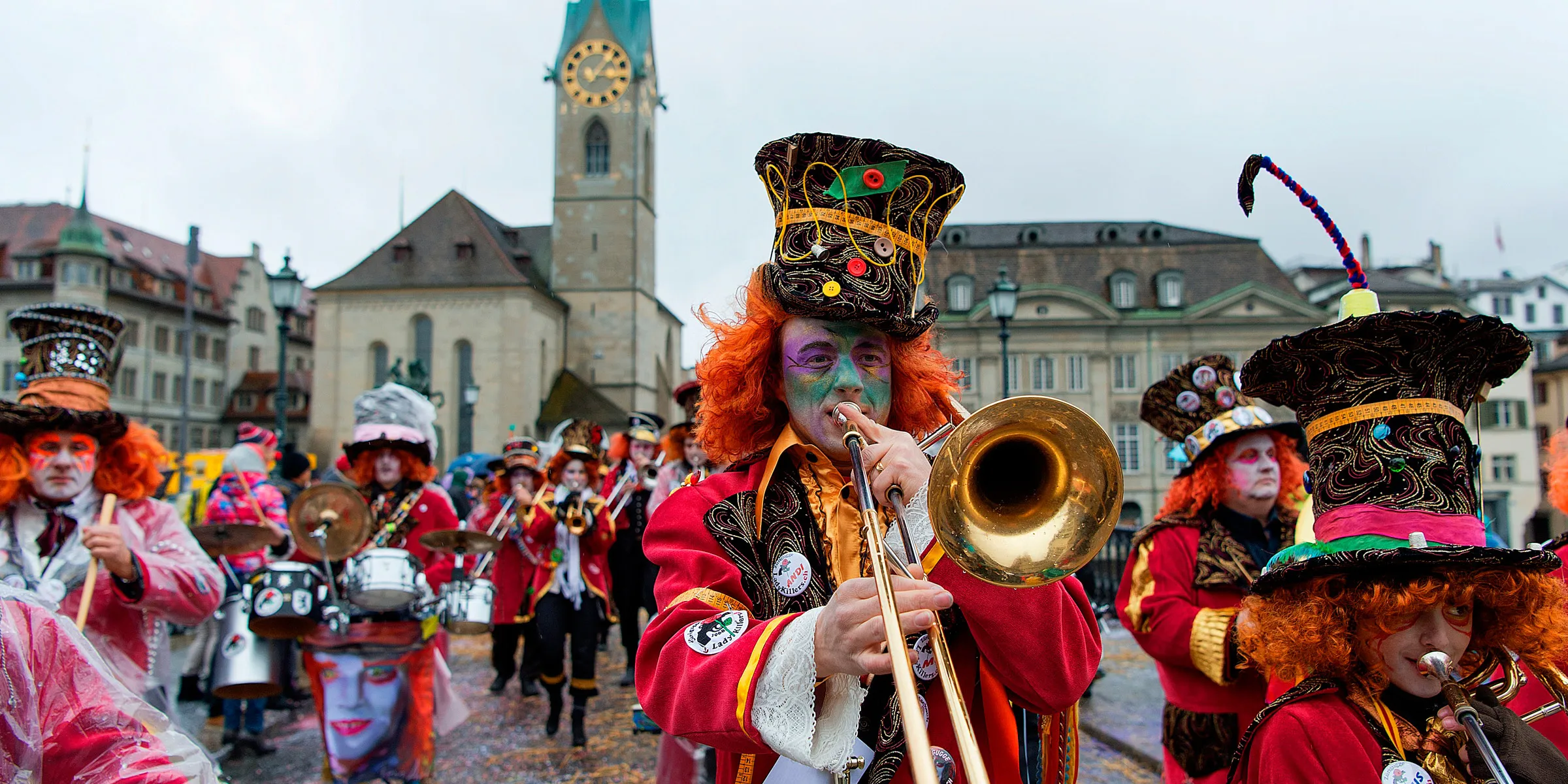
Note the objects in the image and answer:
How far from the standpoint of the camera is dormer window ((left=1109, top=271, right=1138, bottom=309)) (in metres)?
38.0

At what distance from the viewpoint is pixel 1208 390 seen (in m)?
4.13

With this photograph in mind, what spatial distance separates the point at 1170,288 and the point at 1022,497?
39537 mm

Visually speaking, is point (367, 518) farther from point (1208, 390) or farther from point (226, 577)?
point (1208, 390)

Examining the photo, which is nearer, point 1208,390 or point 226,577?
point 1208,390

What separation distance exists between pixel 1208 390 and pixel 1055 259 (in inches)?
1449

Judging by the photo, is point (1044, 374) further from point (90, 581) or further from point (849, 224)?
point (849, 224)

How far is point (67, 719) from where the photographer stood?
5.85 feet

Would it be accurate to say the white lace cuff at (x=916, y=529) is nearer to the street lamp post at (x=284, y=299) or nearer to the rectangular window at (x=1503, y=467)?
the street lamp post at (x=284, y=299)

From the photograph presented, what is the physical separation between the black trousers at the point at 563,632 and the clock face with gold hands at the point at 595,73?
132 feet

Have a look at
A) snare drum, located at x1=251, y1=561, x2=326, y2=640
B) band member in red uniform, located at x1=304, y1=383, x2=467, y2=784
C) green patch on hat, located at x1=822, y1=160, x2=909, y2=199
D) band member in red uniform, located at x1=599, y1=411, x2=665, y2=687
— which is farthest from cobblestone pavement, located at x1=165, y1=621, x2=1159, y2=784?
green patch on hat, located at x1=822, y1=160, x2=909, y2=199

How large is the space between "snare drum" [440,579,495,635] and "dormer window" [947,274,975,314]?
110 feet

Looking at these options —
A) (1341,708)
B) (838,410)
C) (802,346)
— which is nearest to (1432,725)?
(1341,708)

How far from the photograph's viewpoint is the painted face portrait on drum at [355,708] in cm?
473

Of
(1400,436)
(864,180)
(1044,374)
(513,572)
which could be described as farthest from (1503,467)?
(864,180)
